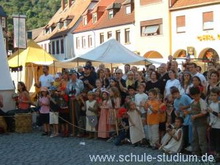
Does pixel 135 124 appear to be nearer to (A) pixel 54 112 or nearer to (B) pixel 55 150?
Answer: (B) pixel 55 150

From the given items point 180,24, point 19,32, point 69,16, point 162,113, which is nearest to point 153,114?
point 162,113

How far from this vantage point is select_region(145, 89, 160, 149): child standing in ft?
33.7

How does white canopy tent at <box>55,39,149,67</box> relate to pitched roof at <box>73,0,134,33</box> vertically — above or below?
below

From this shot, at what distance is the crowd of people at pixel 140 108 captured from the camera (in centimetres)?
886

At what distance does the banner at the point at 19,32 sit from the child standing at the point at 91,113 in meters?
7.17

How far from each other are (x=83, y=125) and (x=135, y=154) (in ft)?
10.1

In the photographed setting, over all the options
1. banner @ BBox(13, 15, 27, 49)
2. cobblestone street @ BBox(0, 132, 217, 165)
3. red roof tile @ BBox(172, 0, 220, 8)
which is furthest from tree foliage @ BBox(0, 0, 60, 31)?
cobblestone street @ BBox(0, 132, 217, 165)

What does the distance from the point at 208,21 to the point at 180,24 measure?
3.03m

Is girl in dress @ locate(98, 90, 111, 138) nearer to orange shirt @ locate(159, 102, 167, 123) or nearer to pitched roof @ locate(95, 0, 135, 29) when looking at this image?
orange shirt @ locate(159, 102, 167, 123)

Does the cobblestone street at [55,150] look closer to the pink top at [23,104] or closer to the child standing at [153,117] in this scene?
the child standing at [153,117]

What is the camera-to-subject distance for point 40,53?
26.0 meters

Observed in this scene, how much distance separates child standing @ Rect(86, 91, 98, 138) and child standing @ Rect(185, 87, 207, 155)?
140 inches

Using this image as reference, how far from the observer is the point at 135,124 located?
1070 cm

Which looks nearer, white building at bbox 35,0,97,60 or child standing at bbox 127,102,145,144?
child standing at bbox 127,102,145,144
